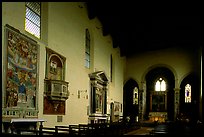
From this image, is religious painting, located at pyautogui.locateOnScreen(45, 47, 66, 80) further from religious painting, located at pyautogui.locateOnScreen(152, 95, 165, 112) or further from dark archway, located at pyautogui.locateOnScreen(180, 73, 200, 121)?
religious painting, located at pyautogui.locateOnScreen(152, 95, 165, 112)

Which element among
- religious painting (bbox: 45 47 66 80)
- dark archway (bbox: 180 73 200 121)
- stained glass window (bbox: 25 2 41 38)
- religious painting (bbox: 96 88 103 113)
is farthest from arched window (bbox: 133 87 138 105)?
stained glass window (bbox: 25 2 41 38)

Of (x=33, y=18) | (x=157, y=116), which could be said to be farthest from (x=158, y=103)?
(x=33, y=18)

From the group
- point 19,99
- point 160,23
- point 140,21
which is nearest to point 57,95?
point 19,99

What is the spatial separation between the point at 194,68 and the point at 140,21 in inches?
317

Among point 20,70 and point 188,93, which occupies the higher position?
point 20,70

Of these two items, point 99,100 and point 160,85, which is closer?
point 99,100

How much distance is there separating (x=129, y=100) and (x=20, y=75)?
19632 millimetres

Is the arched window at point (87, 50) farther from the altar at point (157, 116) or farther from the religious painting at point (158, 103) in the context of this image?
the religious painting at point (158, 103)

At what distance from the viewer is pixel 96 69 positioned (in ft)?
58.6

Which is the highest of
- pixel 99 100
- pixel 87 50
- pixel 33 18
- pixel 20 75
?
pixel 33 18

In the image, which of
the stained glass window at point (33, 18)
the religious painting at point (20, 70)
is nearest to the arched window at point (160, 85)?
the stained glass window at point (33, 18)

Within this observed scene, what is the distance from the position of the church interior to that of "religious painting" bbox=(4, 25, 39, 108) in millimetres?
28

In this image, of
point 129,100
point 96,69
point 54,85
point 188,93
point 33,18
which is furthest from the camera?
point 129,100

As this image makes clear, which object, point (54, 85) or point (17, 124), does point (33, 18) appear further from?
point (17, 124)
